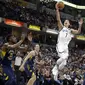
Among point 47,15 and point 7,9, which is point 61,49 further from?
point 47,15

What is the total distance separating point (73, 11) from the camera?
36.0m

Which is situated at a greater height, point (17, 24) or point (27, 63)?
point (27, 63)

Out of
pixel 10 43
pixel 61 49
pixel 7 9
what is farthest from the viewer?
pixel 7 9

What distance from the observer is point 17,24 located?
79.7 ft

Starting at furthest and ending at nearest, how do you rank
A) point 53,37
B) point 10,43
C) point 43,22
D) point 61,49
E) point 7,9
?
point 53,37, point 43,22, point 7,9, point 61,49, point 10,43

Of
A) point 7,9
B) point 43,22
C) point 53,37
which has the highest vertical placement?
point 7,9

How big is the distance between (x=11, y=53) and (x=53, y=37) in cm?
2447

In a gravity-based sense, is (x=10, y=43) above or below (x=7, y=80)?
above

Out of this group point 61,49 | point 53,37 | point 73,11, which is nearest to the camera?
point 61,49

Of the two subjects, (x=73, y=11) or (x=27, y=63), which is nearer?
(x=27, y=63)

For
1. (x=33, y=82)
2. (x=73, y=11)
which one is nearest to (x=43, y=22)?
(x=73, y=11)

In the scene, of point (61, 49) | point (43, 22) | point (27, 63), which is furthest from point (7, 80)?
point (43, 22)

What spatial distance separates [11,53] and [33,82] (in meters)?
1.10

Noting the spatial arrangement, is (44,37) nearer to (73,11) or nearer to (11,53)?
(73,11)
